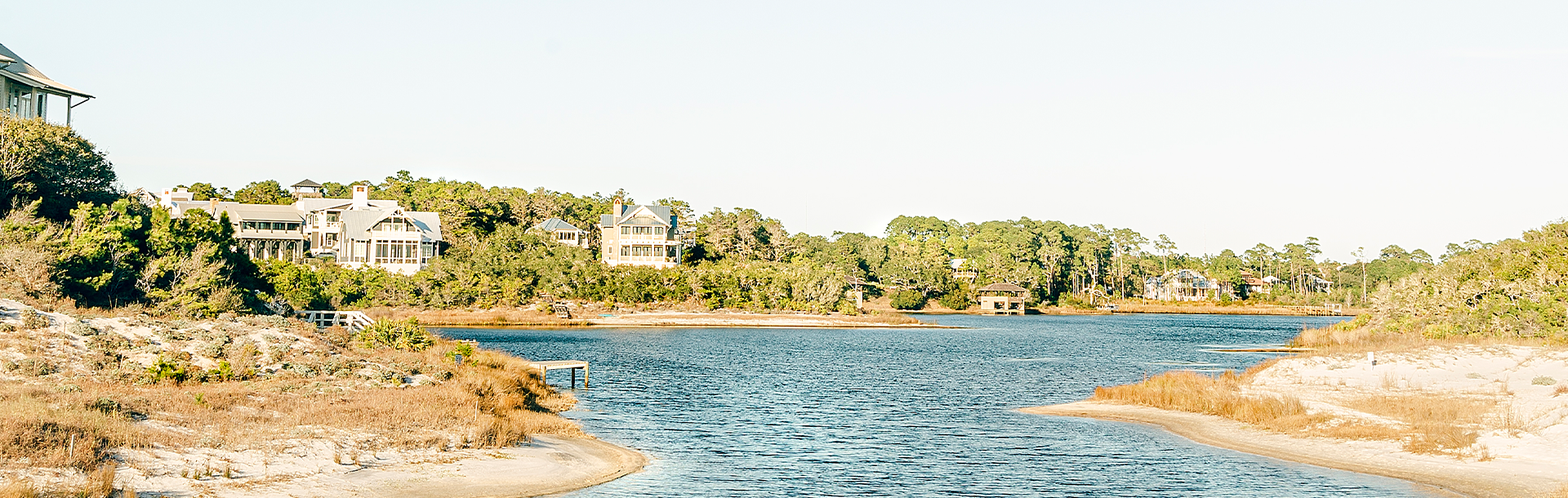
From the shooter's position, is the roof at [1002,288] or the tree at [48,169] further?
the roof at [1002,288]

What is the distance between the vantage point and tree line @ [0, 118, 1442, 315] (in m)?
48.7

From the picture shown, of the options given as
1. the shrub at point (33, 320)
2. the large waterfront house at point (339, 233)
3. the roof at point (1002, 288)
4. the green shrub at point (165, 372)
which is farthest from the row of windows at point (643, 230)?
the green shrub at point (165, 372)

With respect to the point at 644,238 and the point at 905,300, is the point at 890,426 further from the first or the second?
the point at 905,300

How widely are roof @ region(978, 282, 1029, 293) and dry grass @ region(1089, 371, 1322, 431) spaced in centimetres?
11154

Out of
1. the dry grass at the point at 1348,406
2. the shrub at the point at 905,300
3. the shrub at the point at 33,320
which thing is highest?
the shrub at the point at 905,300

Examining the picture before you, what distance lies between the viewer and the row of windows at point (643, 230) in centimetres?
12650

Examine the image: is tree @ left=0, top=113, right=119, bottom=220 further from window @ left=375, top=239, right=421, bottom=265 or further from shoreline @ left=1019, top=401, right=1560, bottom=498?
window @ left=375, top=239, right=421, bottom=265

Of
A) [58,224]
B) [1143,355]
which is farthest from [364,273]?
[1143,355]

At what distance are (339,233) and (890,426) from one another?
3743 inches

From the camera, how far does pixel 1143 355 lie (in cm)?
7312

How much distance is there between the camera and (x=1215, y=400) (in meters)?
38.2

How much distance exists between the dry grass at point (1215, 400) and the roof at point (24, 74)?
51.9 metres

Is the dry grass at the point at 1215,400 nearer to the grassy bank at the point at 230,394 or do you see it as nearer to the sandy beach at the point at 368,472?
the sandy beach at the point at 368,472

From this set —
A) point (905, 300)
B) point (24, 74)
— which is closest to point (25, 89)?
point (24, 74)
